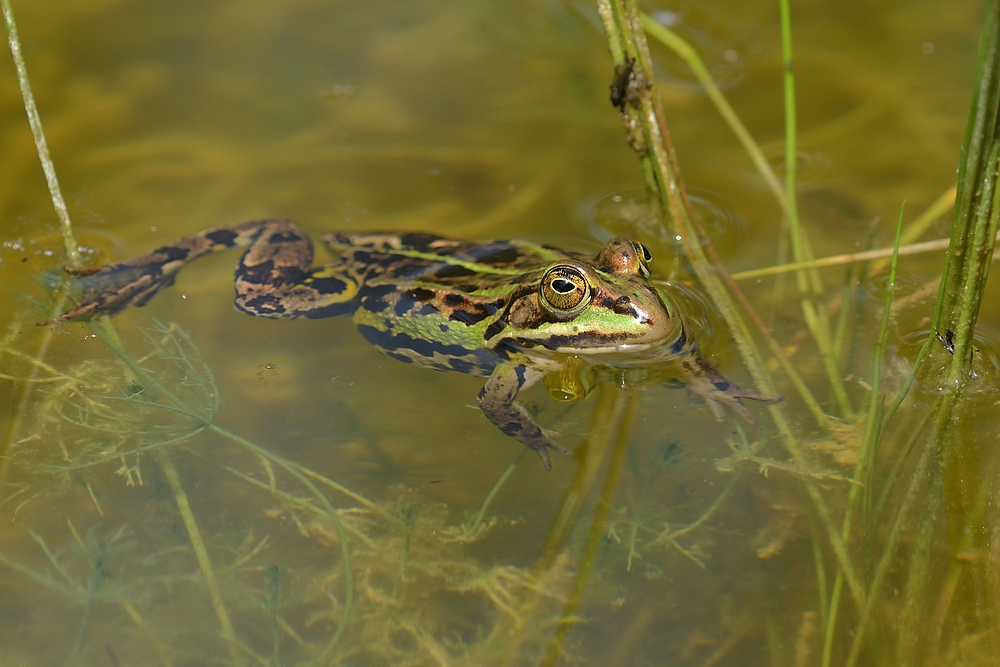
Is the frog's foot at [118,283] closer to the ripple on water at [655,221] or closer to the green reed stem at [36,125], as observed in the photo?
Result: the green reed stem at [36,125]

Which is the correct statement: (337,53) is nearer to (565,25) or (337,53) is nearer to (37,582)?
(565,25)

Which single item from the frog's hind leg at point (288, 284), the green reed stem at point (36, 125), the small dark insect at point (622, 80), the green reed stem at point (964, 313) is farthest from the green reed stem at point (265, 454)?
the small dark insect at point (622, 80)

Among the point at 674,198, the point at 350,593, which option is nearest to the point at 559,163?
the point at 674,198

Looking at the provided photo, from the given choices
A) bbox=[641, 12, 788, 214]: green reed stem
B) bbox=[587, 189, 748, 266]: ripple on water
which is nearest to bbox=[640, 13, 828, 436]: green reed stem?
bbox=[641, 12, 788, 214]: green reed stem

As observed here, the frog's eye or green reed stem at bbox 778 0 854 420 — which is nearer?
the frog's eye

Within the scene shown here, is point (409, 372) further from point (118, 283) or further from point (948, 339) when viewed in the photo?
point (948, 339)

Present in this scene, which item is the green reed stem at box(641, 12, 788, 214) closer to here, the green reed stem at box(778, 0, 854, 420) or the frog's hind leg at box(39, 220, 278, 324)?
the green reed stem at box(778, 0, 854, 420)
